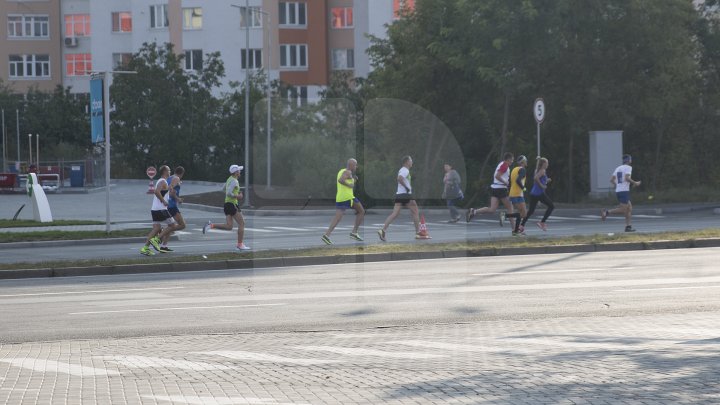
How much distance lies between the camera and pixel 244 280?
19.0m

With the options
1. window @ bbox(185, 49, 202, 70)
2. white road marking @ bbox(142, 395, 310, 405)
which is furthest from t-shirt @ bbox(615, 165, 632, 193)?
window @ bbox(185, 49, 202, 70)

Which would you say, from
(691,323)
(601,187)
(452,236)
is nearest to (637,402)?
(691,323)

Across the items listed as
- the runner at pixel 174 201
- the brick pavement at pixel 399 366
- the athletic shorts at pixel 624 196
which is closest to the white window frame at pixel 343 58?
the athletic shorts at pixel 624 196

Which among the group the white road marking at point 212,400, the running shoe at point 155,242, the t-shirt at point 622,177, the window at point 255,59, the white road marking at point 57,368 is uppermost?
the window at point 255,59

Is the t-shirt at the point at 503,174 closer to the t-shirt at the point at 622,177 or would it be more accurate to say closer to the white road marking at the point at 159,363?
the t-shirt at the point at 622,177

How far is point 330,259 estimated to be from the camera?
866 inches

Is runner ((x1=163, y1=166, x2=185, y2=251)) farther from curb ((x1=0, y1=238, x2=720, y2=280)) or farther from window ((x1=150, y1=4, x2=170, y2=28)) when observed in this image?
window ((x1=150, y1=4, x2=170, y2=28))

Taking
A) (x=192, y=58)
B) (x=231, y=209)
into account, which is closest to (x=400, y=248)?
(x=231, y=209)

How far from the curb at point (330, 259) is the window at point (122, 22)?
217ft

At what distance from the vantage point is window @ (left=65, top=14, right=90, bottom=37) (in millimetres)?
89438

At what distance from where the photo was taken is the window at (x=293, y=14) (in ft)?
265

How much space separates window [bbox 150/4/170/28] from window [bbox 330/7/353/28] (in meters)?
10.9

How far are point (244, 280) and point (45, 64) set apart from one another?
7480 centimetres

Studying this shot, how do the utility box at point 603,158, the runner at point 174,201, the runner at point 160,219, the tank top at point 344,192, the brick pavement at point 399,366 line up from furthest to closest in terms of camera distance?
the utility box at point 603,158 → the tank top at point 344,192 → the runner at point 174,201 → the runner at point 160,219 → the brick pavement at point 399,366
